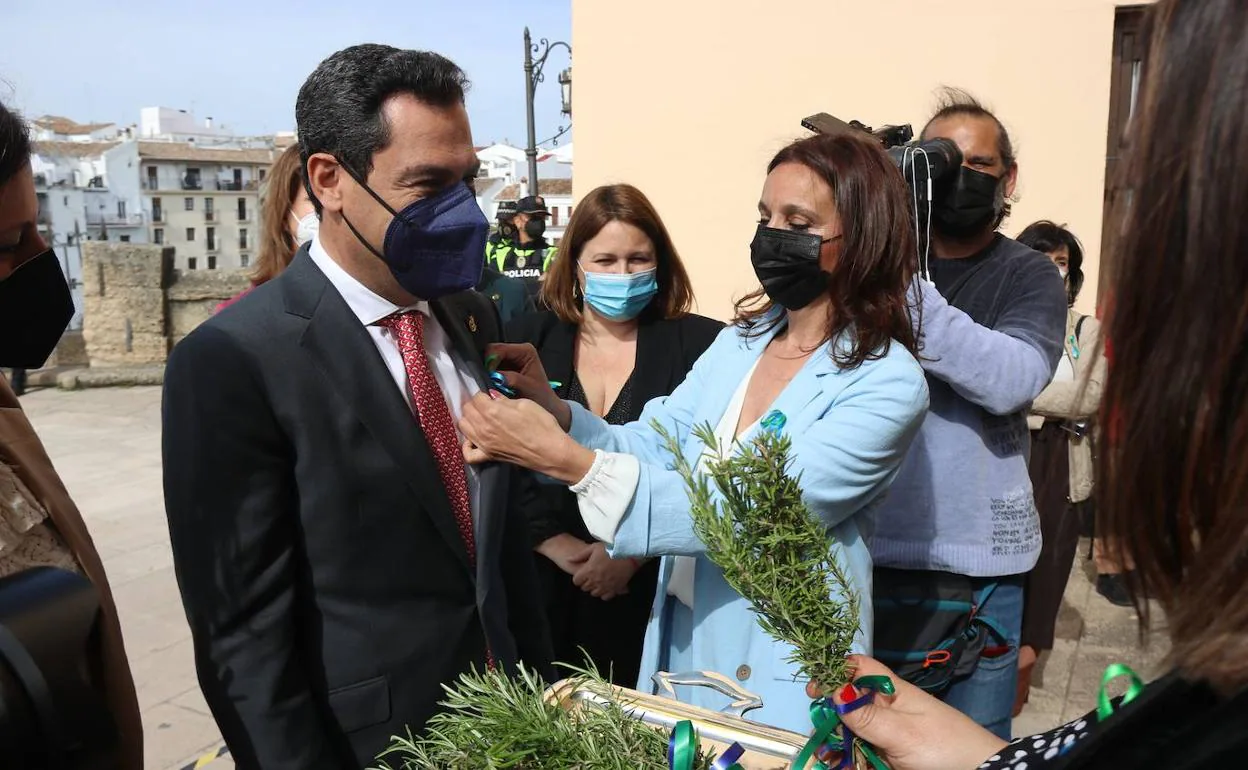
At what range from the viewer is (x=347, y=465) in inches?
63.1

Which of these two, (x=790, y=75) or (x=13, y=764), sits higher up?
(x=790, y=75)

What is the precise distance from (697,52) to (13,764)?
6.05m

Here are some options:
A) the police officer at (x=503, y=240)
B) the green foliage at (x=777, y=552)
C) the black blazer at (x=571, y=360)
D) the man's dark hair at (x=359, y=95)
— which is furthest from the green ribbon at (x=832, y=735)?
the police officer at (x=503, y=240)

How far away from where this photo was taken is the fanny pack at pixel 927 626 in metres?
2.14

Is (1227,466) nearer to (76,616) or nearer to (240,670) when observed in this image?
(76,616)

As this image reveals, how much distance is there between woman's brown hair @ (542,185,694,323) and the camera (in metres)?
3.19

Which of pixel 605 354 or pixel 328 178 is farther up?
pixel 328 178

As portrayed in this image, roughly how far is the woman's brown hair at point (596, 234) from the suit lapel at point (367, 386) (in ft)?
5.09

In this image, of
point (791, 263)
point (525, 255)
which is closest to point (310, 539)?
point (791, 263)

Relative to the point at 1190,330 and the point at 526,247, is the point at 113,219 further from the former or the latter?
the point at 1190,330

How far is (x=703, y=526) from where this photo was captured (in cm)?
102

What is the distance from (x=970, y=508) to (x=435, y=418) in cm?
128

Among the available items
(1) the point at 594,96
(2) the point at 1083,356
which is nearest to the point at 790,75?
(1) the point at 594,96

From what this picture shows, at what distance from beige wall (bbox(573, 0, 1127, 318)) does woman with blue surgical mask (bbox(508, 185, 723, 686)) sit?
281 cm
